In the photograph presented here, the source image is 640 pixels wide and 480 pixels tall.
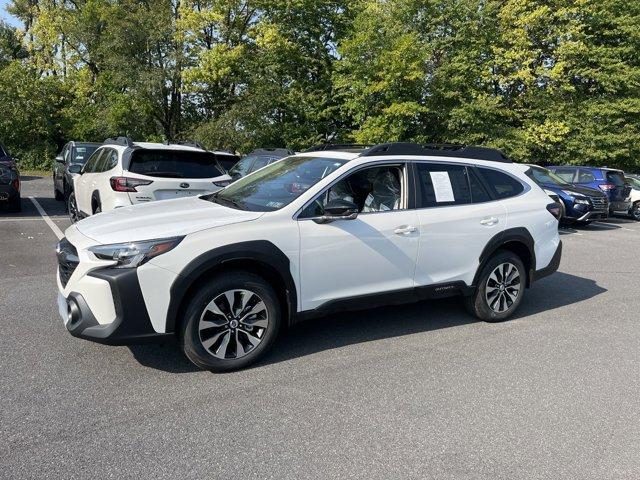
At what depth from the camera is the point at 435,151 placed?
5090 mm

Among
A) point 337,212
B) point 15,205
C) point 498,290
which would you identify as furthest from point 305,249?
point 15,205

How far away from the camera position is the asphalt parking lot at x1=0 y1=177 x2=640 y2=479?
2879 millimetres

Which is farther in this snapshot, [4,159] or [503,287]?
[4,159]

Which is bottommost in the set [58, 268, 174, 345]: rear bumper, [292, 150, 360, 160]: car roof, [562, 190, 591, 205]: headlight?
[562, 190, 591, 205]: headlight

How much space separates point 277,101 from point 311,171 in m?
22.8

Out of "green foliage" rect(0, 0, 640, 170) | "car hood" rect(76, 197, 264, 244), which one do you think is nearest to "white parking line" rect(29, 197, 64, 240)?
"car hood" rect(76, 197, 264, 244)

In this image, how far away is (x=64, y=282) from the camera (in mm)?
3932

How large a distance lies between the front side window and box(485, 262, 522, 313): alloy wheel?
139 centimetres

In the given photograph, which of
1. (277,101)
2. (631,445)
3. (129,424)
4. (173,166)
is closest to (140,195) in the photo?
(173,166)

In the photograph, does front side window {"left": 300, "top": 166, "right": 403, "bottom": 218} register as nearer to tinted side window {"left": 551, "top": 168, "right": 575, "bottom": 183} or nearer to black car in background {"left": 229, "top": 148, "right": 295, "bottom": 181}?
black car in background {"left": 229, "top": 148, "right": 295, "bottom": 181}

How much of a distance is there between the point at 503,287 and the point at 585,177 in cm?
1324

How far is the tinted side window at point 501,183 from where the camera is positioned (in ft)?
17.6

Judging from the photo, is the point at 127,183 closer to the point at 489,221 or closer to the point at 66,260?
the point at 66,260

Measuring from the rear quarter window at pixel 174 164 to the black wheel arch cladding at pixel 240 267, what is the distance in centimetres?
387
